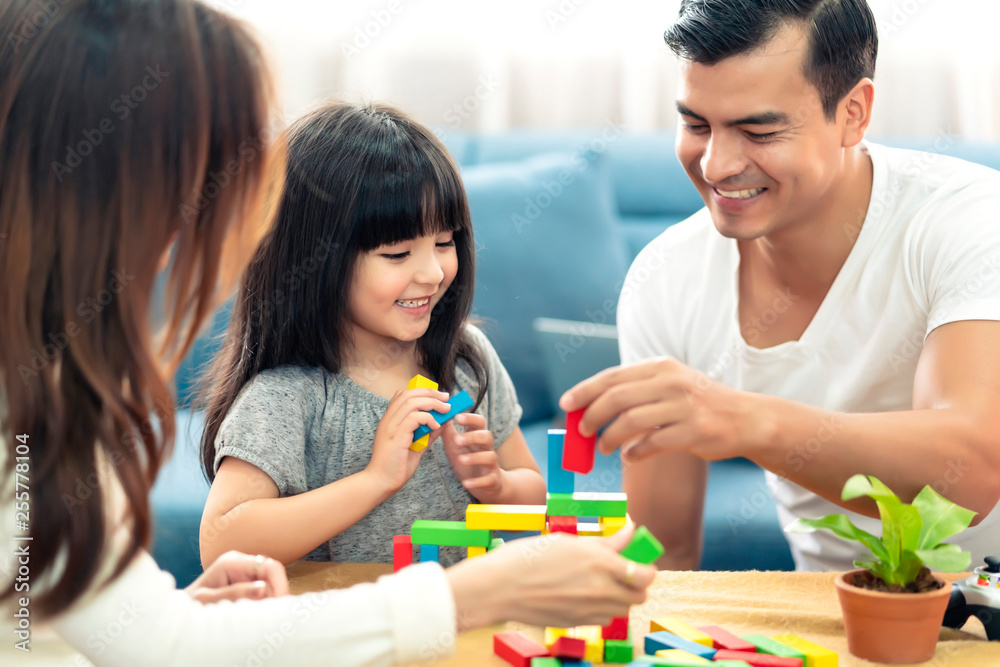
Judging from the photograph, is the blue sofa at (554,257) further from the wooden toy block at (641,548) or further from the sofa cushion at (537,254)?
the wooden toy block at (641,548)

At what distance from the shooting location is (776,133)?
1271 mm

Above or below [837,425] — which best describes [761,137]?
above

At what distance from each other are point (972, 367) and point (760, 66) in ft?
1.59

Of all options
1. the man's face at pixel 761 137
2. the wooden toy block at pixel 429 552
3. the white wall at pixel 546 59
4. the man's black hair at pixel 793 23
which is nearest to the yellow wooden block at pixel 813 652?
the wooden toy block at pixel 429 552

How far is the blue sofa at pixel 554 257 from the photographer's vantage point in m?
1.85

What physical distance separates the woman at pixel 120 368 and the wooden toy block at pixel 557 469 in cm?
17

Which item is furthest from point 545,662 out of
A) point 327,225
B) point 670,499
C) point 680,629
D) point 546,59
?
point 546,59

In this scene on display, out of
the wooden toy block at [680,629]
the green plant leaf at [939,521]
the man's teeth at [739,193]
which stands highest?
the man's teeth at [739,193]

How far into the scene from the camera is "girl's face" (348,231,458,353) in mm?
1164

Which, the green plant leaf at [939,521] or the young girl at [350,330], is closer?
the green plant leaf at [939,521]

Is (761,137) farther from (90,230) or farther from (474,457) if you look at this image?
(90,230)

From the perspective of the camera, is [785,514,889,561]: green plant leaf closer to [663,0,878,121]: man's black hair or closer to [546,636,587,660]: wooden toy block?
[546,636,587,660]: wooden toy block

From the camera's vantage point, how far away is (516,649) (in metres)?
0.80

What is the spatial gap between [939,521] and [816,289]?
655mm
